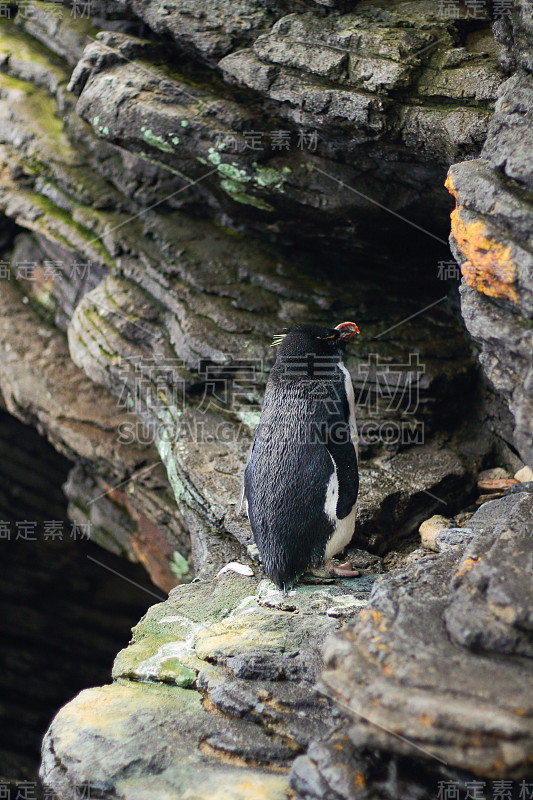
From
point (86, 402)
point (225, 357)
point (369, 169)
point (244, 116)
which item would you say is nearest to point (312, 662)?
point (225, 357)

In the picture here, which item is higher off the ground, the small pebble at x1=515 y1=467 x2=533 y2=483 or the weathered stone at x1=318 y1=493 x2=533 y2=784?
the weathered stone at x1=318 y1=493 x2=533 y2=784

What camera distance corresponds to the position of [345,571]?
11.0 feet

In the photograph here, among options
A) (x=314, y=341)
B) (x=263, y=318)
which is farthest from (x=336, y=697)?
(x=263, y=318)

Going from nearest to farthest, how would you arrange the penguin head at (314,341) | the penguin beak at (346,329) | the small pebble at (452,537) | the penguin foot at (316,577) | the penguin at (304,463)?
the small pebble at (452,537) < the penguin at (304,463) < the penguin foot at (316,577) < the penguin head at (314,341) < the penguin beak at (346,329)

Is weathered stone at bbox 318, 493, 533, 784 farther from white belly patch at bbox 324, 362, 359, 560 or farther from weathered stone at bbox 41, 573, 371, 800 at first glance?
white belly patch at bbox 324, 362, 359, 560

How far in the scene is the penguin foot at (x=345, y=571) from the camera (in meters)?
3.34

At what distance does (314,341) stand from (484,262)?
3.93 ft

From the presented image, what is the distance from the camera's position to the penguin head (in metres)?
3.46

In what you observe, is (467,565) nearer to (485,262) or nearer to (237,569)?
(485,262)

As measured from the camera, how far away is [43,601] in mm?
6941

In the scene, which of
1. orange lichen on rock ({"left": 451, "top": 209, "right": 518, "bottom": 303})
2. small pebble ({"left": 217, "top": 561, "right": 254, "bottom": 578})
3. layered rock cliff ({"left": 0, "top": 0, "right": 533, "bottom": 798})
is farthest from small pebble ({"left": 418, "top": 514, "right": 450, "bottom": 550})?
orange lichen on rock ({"left": 451, "top": 209, "right": 518, "bottom": 303})

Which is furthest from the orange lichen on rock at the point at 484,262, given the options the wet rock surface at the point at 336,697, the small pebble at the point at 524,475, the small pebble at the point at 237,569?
the small pebble at the point at 237,569

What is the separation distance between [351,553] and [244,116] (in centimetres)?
245

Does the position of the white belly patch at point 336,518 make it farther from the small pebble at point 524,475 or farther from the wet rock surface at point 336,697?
the small pebble at point 524,475
